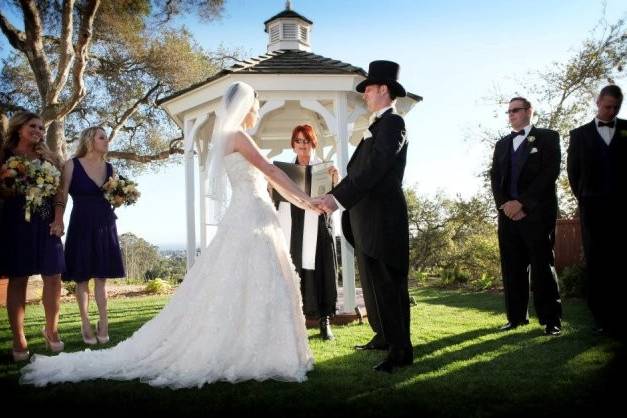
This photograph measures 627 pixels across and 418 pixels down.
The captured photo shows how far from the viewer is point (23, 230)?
4.37m

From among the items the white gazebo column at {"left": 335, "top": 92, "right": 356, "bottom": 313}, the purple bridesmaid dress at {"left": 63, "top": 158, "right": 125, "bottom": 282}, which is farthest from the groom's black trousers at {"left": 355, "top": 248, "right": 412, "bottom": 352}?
the purple bridesmaid dress at {"left": 63, "top": 158, "right": 125, "bottom": 282}

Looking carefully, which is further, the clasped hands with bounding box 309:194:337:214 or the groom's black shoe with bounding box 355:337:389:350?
the groom's black shoe with bounding box 355:337:389:350

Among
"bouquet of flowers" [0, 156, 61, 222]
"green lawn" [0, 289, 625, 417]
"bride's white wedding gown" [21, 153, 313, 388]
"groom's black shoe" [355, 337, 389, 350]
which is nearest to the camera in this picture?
"green lawn" [0, 289, 625, 417]

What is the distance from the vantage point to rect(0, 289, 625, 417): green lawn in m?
2.88

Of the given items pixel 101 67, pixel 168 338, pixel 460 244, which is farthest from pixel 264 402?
pixel 101 67

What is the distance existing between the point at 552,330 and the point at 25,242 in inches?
201

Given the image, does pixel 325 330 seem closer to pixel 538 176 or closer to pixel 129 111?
pixel 538 176

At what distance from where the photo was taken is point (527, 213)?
5.18 metres

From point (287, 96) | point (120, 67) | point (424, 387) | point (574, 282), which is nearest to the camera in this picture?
point (424, 387)

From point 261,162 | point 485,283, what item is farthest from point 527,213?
point 485,283

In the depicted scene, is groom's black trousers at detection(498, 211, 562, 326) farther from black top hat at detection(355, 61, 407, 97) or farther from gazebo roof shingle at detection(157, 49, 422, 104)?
gazebo roof shingle at detection(157, 49, 422, 104)

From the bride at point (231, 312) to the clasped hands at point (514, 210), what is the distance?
252 centimetres

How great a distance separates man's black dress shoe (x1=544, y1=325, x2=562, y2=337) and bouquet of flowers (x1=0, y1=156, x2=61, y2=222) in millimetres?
4991

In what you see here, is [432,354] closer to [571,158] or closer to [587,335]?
[587,335]
